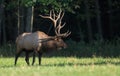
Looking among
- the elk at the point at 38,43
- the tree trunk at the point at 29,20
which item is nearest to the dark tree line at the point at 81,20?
the tree trunk at the point at 29,20

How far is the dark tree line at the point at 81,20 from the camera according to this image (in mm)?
41906

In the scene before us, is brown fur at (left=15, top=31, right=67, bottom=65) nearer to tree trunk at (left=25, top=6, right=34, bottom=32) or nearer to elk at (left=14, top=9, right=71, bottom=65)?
elk at (left=14, top=9, right=71, bottom=65)

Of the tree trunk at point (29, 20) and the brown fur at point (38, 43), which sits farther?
the tree trunk at point (29, 20)

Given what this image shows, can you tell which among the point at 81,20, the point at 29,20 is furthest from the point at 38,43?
the point at 81,20

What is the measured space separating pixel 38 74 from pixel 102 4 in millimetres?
31572

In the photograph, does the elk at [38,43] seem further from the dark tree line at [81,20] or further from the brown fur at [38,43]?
the dark tree line at [81,20]

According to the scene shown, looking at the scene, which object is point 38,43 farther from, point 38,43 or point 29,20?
point 29,20

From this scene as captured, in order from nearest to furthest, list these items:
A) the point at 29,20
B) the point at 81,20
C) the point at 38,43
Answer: the point at 38,43 → the point at 29,20 → the point at 81,20

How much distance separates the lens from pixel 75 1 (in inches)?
1606

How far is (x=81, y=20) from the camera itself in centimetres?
4453

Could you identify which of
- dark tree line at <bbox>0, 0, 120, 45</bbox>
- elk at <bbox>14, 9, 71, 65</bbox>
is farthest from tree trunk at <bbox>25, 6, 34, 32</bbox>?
elk at <bbox>14, 9, 71, 65</bbox>

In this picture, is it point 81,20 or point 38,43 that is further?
point 81,20

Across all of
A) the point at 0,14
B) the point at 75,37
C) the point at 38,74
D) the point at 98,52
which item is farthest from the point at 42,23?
the point at 38,74

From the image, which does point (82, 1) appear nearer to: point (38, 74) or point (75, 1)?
point (75, 1)
